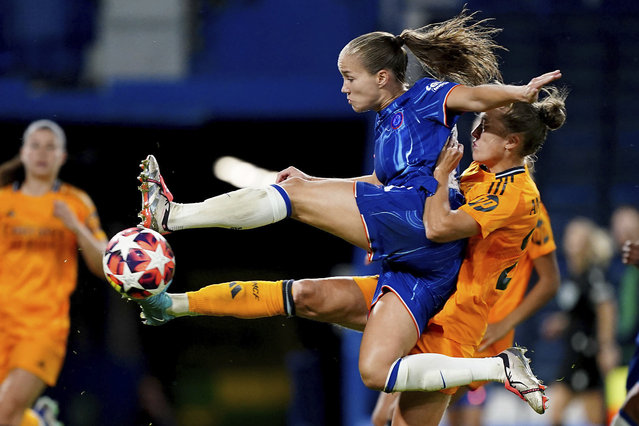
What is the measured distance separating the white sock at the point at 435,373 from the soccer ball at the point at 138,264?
1.01 meters

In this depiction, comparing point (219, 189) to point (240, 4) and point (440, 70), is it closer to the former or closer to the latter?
point (240, 4)

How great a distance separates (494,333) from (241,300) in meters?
1.34

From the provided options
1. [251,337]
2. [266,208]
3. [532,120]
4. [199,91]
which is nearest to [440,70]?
[532,120]

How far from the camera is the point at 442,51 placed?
12.2 feet

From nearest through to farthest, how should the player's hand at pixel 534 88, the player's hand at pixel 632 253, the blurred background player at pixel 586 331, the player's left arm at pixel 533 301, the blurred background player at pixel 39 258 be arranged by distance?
A: the player's hand at pixel 534 88 < the player's hand at pixel 632 253 < the player's left arm at pixel 533 301 < the blurred background player at pixel 39 258 < the blurred background player at pixel 586 331

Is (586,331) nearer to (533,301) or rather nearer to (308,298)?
(533,301)

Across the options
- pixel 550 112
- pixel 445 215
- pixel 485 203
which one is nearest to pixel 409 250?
pixel 445 215

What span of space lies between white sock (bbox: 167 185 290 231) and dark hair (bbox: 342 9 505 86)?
2.35 ft

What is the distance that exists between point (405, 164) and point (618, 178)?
5460 mm

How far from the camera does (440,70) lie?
376 cm

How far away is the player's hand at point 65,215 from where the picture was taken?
17.7 feet

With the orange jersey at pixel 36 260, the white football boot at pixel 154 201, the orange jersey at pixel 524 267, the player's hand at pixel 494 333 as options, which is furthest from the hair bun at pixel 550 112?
the orange jersey at pixel 36 260

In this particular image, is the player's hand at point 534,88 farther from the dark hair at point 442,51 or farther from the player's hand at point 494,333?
the player's hand at point 494,333

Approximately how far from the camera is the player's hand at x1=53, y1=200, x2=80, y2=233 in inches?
213
